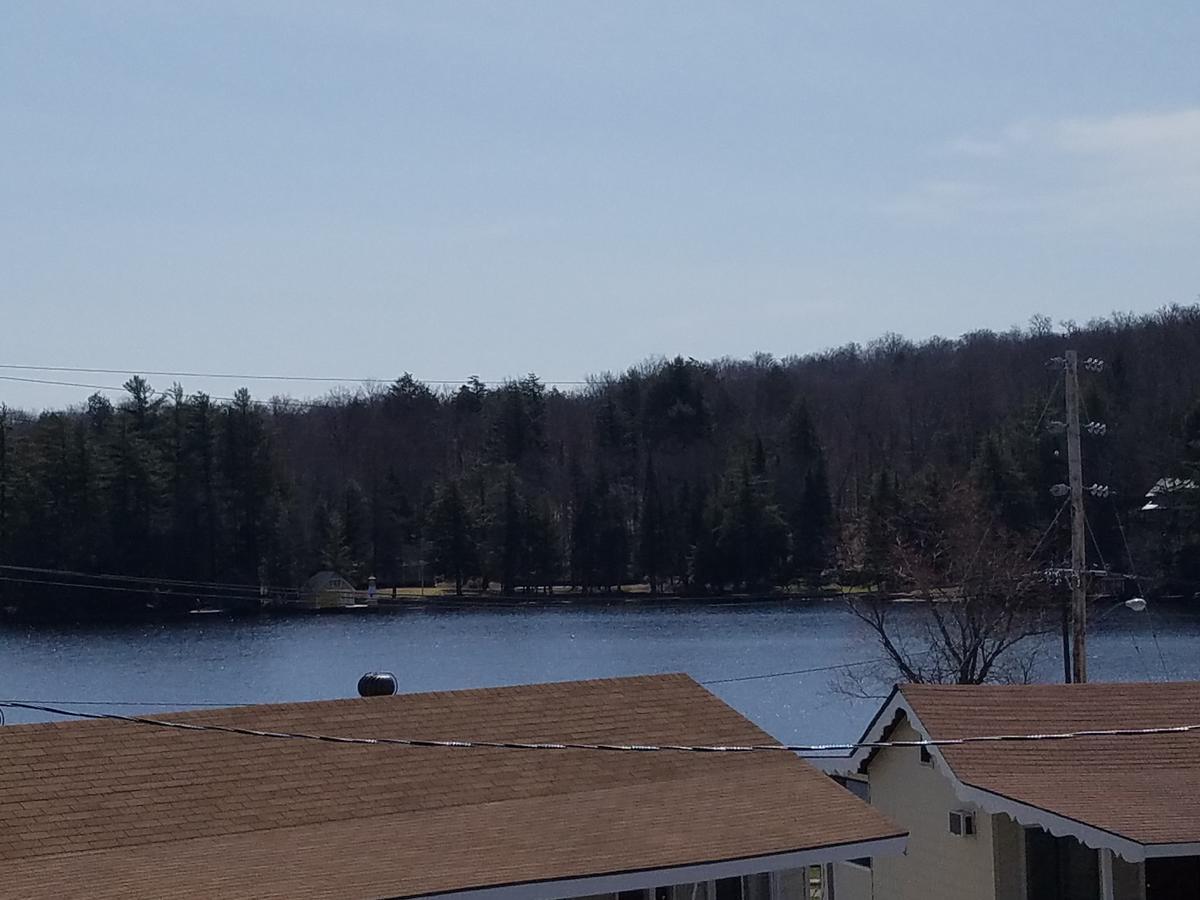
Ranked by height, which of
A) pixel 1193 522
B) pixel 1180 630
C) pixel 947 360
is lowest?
pixel 1180 630

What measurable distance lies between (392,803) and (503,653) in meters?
63.2

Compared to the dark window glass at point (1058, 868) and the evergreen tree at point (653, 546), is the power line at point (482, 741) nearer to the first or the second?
the dark window glass at point (1058, 868)

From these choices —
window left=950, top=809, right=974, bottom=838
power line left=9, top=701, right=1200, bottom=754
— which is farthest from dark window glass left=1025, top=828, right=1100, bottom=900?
power line left=9, top=701, right=1200, bottom=754

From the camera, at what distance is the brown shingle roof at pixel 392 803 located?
12.8 meters

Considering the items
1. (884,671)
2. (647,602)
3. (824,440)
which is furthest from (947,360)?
(884,671)

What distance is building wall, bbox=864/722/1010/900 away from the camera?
17053 mm

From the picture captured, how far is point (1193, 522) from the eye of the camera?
7412 centimetres

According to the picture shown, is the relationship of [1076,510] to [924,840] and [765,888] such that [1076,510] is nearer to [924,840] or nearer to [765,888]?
[924,840]

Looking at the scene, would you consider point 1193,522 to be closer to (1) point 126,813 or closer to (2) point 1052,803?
(2) point 1052,803

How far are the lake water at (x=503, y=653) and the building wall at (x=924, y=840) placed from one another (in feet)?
79.0

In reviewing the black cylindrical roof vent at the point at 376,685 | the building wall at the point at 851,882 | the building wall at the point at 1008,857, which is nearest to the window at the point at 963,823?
the building wall at the point at 1008,857

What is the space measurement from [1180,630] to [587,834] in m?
67.1

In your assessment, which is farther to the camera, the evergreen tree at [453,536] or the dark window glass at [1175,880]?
the evergreen tree at [453,536]

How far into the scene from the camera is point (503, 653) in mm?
77812
